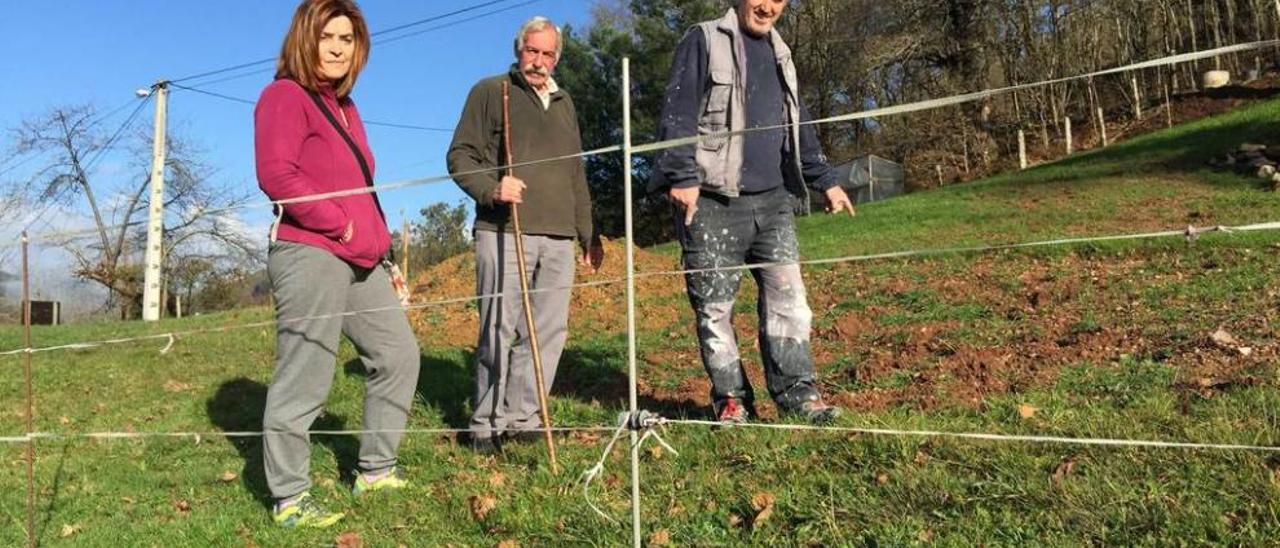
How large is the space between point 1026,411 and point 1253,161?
13172 millimetres

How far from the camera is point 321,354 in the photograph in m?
3.20

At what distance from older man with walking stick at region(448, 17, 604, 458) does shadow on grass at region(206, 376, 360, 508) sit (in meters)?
0.78

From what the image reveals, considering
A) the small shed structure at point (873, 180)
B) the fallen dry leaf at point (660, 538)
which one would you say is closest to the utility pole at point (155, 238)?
the small shed structure at point (873, 180)

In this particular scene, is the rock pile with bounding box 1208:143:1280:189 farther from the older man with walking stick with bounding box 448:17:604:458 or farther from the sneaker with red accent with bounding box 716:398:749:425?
the older man with walking stick with bounding box 448:17:604:458

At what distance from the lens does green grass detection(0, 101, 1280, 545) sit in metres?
2.52

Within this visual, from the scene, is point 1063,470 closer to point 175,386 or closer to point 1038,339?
point 1038,339

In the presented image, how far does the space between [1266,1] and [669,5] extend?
56.5 feet

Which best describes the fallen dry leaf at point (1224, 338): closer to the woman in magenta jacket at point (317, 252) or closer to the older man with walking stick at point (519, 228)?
the older man with walking stick at point (519, 228)

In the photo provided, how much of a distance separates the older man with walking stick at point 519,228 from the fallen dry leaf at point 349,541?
74 cm

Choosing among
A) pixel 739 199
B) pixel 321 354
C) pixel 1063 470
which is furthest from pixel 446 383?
pixel 1063 470

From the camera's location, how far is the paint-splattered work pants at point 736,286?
3.55 m

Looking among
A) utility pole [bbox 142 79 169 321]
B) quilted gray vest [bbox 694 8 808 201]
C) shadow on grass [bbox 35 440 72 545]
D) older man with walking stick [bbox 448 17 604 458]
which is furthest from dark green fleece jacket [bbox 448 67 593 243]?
utility pole [bbox 142 79 169 321]

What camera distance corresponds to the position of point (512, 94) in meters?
3.84

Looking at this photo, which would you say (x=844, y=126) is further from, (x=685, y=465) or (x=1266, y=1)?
(x=685, y=465)
